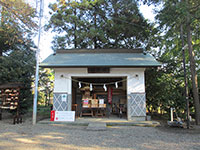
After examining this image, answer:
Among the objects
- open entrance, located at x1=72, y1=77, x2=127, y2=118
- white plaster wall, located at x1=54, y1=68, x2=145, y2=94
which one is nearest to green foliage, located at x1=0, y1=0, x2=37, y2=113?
white plaster wall, located at x1=54, y1=68, x2=145, y2=94

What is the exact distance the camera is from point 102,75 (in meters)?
10.9

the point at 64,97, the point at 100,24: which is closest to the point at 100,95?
the point at 64,97

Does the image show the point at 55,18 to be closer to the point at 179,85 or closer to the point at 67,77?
the point at 67,77

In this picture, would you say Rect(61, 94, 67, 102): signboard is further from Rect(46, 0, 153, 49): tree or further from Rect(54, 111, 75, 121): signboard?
Rect(46, 0, 153, 49): tree

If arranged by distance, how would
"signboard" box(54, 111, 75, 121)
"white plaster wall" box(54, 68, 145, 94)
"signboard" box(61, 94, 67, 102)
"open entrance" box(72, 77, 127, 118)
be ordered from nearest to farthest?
"signboard" box(54, 111, 75, 121) → "signboard" box(61, 94, 67, 102) → "white plaster wall" box(54, 68, 145, 94) → "open entrance" box(72, 77, 127, 118)

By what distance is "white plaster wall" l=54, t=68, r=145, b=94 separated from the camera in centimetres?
1067

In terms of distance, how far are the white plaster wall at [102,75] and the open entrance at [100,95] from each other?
1312mm

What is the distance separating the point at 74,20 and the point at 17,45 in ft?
24.7

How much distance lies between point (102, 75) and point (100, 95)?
4360 mm

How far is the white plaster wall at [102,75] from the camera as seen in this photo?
1067 centimetres

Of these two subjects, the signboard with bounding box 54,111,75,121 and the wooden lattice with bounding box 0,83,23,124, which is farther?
the wooden lattice with bounding box 0,83,23,124

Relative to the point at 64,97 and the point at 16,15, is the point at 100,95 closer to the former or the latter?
the point at 64,97

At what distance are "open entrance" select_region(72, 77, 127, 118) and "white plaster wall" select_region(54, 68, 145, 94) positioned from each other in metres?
1.31

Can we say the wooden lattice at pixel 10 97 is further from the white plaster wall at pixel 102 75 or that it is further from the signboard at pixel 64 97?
the signboard at pixel 64 97
